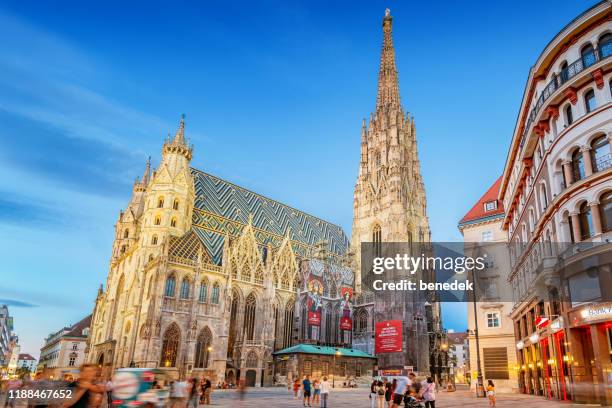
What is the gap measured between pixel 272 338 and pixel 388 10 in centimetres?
7894

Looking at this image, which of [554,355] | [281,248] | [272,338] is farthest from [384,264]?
[554,355]

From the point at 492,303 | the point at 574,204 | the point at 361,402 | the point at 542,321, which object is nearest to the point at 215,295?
the point at 492,303

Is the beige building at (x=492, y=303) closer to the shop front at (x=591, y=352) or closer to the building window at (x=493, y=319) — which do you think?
the building window at (x=493, y=319)

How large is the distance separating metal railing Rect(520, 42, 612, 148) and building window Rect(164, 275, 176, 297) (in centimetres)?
4281

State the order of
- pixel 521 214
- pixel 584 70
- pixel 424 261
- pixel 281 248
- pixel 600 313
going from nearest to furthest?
pixel 600 313, pixel 584 70, pixel 521 214, pixel 281 248, pixel 424 261

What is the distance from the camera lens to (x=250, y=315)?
61125 mm

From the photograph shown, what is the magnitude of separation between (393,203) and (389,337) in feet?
75.4

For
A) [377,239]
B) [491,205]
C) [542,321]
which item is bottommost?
[542,321]

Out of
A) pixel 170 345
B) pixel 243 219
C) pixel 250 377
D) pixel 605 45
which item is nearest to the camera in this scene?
pixel 605 45

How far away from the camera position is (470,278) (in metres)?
40.4

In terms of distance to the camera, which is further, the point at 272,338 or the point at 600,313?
the point at 272,338

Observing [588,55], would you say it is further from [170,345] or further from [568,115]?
[170,345]

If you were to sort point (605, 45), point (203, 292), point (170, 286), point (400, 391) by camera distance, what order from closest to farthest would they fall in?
point (400, 391) → point (605, 45) → point (170, 286) → point (203, 292)

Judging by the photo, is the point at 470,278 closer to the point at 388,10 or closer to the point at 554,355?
the point at 554,355
